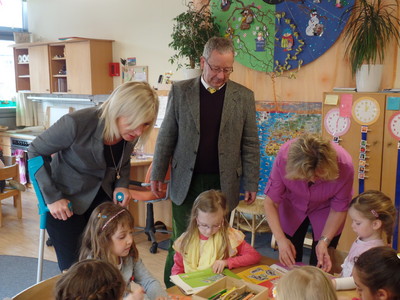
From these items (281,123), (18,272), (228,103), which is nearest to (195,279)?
(228,103)

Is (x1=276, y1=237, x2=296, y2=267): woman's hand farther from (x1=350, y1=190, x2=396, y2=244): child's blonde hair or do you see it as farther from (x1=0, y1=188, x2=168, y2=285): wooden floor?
(x1=0, y1=188, x2=168, y2=285): wooden floor

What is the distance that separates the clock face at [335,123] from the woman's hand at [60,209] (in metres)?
2.17

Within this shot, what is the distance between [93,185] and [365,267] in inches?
47.7

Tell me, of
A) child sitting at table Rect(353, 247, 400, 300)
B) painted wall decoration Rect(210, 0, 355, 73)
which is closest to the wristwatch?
child sitting at table Rect(353, 247, 400, 300)

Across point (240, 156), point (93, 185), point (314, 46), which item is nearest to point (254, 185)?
Answer: point (240, 156)

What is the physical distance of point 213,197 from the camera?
1.99 metres

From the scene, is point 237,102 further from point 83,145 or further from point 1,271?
point 1,271

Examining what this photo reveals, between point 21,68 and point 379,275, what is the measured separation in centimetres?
658

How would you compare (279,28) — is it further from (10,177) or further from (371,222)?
(10,177)

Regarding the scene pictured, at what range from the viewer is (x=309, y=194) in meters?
2.12

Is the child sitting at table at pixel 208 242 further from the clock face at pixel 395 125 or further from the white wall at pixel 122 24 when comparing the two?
the white wall at pixel 122 24

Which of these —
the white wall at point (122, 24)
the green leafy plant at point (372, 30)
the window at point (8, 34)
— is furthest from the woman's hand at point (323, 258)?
the window at point (8, 34)

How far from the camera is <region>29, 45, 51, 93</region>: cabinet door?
6.01 meters

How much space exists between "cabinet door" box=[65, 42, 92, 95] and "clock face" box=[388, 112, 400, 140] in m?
3.79
